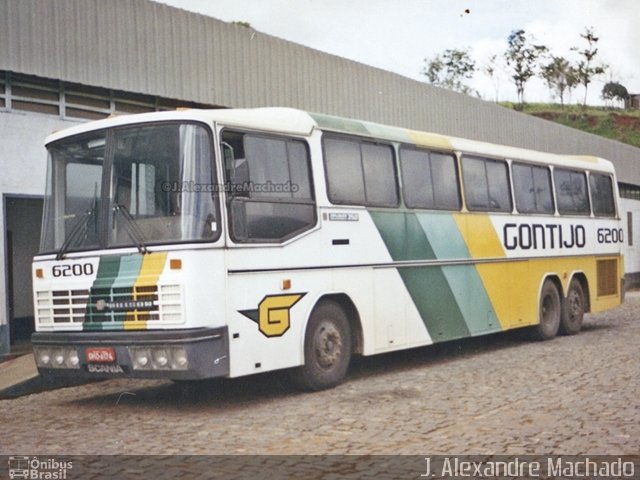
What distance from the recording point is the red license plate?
978 centimetres

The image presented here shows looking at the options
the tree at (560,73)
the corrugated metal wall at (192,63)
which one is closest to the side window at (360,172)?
the corrugated metal wall at (192,63)

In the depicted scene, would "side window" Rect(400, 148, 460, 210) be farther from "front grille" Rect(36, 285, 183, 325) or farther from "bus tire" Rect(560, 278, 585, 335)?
"front grille" Rect(36, 285, 183, 325)

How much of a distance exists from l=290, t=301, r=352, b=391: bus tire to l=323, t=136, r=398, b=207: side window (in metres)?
1.37

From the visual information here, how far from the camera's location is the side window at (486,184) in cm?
1470

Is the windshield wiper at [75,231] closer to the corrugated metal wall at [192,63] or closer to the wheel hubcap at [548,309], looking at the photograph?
the corrugated metal wall at [192,63]

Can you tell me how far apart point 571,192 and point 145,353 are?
10.8 metres

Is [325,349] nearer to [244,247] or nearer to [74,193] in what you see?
[244,247]

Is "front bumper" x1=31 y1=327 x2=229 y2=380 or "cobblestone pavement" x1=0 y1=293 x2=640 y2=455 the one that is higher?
"front bumper" x1=31 y1=327 x2=229 y2=380

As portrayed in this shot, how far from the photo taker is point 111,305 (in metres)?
9.89

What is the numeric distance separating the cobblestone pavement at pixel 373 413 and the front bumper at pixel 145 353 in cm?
46

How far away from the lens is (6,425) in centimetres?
956

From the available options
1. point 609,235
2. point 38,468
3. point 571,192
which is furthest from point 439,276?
point 38,468

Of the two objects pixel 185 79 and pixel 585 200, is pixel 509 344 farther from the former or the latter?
pixel 185 79

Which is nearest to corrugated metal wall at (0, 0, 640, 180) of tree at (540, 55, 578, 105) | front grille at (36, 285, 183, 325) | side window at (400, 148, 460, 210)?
front grille at (36, 285, 183, 325)
